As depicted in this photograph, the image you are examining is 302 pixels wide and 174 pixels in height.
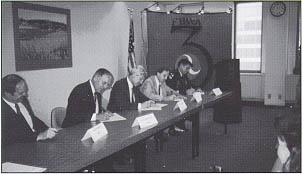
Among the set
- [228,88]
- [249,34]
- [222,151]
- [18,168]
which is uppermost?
[249,34]

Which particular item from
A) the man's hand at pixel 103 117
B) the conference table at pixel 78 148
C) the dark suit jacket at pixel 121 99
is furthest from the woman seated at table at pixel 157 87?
the man's hand at pixel 103 117

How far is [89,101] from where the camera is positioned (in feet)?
9.98

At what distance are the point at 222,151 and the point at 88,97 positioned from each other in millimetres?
1844

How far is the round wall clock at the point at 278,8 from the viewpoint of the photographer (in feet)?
20.9

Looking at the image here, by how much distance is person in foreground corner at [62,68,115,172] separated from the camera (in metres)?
2.77

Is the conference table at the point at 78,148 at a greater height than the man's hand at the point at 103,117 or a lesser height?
lesser

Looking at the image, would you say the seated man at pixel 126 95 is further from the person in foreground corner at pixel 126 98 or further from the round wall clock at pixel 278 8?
the round wall clock at pixel 278 8

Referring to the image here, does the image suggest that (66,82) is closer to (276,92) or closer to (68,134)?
(68,134)

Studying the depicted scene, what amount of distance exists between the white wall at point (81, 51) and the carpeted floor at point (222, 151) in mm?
1276

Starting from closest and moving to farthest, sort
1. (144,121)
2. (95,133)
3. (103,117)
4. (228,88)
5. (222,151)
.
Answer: (95,133), (144,121), (103,117), (222,151), (228,88)

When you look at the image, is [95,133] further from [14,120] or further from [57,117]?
[57,117]

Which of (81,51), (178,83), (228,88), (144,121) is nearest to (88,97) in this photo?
(144,121)

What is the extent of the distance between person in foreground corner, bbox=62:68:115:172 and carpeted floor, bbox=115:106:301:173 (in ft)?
2.33

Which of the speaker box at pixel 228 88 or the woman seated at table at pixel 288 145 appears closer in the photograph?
the woman seated at table at pixel 288 145
